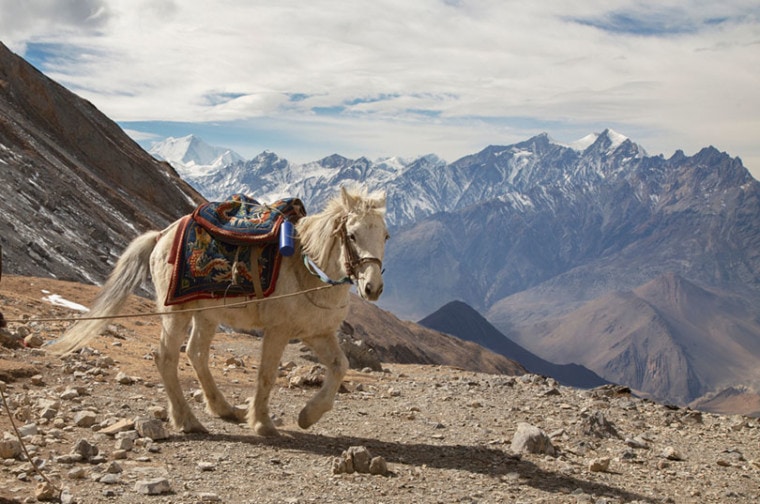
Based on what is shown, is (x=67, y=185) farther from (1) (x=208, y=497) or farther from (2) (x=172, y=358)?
(1) (x=208, y=497)

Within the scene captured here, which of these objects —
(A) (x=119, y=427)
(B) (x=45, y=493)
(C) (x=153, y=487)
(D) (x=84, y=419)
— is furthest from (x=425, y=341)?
(B) (x=45, y=493)

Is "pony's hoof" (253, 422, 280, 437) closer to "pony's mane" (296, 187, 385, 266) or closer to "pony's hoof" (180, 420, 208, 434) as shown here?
"pony's hoof" (180, 420, 208, 434)

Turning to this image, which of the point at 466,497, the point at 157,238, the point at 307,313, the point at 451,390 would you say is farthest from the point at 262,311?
the point at 451,390

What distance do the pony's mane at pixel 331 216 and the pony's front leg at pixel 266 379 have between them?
3.86 ft

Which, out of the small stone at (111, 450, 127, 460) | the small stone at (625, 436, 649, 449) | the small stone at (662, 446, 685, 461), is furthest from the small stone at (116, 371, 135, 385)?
the small stone at (662, 446, 685, 461)

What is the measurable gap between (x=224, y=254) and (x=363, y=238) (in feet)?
6.96

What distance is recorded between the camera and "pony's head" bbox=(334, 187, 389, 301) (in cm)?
916

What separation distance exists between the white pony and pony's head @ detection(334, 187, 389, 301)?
0.01m

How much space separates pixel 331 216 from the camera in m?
10.2

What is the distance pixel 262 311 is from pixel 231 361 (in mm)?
7652

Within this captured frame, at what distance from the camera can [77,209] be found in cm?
4781

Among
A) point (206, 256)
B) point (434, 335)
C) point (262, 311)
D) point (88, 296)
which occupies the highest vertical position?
point (206, 256)

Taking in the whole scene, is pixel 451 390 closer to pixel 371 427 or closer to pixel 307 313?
pixel 371 427

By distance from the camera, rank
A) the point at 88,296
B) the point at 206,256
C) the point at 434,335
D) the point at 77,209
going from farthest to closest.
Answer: the point at 434,335
the point at 77,209
the point at 88,296
the point at 206,256
